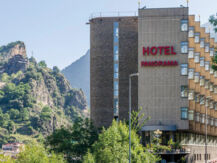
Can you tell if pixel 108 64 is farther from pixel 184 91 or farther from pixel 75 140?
pixel 184 91

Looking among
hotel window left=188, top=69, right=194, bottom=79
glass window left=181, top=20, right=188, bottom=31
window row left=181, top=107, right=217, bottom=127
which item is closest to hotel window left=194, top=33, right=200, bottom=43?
glass window left=181, top=20, right=188, bottom=31

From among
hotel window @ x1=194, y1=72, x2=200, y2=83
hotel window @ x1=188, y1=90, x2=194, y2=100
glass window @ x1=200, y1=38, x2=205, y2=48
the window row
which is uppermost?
glass window @ x1=200, y1=38, x2=205, y2=48

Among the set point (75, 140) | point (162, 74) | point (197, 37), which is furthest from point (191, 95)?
point (75, 140)

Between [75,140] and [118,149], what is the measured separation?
39068mm

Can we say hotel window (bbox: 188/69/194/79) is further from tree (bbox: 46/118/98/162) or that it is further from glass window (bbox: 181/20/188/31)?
tree (bbox: 46/118/98/162)

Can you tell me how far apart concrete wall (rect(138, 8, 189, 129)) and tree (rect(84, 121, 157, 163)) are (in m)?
24.8

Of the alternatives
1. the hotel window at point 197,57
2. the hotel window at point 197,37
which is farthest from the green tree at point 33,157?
the hotel window at point 197,37

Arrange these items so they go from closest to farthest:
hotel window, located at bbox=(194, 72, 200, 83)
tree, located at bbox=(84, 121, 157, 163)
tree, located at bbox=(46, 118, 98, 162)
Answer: tree, located at bbox=(84, 121, 157, 163)
tree, located at bbox=(46, 118, 98, 162)
hotel window, located at bbox=(194, 72, 200, 83)

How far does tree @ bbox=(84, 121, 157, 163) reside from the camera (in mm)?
61172

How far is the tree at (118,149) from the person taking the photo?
61.2 metres

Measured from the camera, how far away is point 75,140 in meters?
101

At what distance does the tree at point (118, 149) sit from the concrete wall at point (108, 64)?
38.4 m

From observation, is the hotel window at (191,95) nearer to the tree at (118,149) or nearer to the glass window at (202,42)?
the glass window at (202,42)

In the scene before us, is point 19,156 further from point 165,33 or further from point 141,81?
point 165,33
